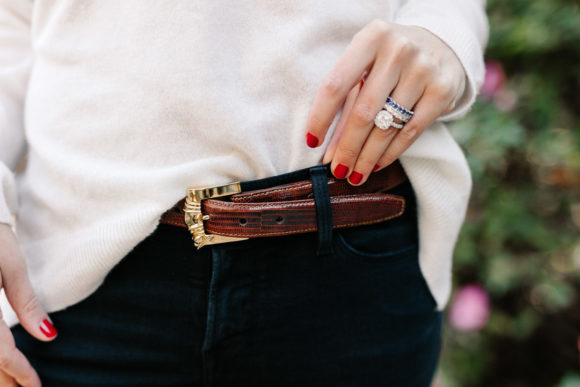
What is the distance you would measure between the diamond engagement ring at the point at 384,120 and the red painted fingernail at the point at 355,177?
0.09 m

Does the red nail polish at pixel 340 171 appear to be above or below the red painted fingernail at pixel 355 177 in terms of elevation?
above

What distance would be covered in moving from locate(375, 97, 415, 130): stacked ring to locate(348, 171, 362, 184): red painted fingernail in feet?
0.31

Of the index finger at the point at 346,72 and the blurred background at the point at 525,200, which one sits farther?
the blurred background at the point at 525,200

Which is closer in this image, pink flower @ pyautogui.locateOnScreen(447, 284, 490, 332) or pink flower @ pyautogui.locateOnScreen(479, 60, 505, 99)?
pink flower @ pyautogui.locateOnScreen(479, 60, 505, 99)

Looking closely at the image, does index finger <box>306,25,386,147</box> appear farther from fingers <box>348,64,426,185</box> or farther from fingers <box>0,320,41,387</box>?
fingers <box>0,320,41,387</box>

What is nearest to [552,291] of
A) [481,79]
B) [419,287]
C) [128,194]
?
[419,287]

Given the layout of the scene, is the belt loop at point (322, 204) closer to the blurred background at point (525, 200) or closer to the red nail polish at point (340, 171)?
the red nail polish at point (340, 171)

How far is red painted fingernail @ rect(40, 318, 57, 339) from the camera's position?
79 centimetres

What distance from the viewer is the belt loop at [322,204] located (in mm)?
737

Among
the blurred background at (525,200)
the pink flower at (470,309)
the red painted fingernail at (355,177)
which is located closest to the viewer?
the red painted fingernail at (355,177)

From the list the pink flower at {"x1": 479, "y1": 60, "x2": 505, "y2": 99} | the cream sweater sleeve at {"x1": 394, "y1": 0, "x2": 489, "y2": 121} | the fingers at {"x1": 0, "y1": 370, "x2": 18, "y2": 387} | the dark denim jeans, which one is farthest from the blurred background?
the fingers at {"x1": 0, "y1": 370, "x2": 18, "y2": 387}

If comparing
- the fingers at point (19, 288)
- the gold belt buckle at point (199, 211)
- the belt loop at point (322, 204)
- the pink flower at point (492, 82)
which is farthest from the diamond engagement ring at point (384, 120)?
the pink flower at point (492, 82)

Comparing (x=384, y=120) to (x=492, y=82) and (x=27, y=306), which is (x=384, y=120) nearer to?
(x=27, y=306)

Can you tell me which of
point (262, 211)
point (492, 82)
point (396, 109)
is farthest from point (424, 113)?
point (492, 82)
